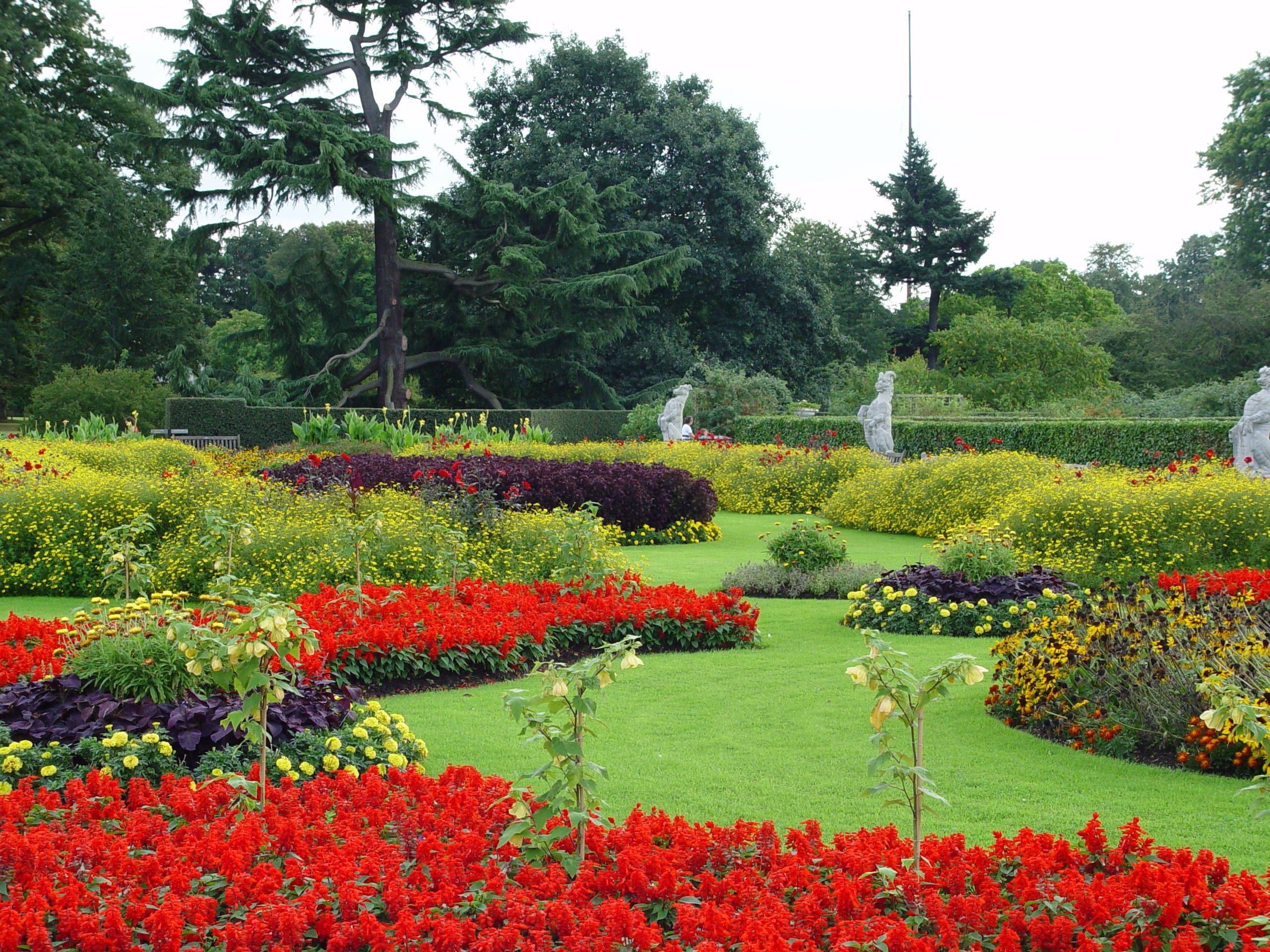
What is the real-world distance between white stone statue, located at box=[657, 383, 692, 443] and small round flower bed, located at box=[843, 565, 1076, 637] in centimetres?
1435

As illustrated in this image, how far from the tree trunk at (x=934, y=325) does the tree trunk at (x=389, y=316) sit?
A: 21.1m

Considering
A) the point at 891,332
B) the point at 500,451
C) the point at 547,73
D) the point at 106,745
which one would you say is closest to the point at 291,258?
the point at 547,73

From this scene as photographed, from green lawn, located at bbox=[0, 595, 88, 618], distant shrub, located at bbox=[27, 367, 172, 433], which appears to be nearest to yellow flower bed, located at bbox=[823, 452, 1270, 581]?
green lawn, located at bbox=[0, 595, 88, 618]

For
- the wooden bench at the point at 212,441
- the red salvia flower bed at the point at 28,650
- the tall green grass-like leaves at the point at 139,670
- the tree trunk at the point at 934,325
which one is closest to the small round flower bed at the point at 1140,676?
the tall green grass-like leaves at the point at 139,670

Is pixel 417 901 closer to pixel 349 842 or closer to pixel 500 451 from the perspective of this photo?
pixel 349 842

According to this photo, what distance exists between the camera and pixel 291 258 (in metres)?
46.9

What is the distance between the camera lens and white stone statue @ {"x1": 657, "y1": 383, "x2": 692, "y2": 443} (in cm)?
2269

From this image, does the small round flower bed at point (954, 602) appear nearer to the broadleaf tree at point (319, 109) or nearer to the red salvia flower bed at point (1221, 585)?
the red salvia flower bed at point (1221, 585)

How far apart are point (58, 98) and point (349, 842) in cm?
3726

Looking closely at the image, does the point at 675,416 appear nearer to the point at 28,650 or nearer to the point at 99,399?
the point at 99,399

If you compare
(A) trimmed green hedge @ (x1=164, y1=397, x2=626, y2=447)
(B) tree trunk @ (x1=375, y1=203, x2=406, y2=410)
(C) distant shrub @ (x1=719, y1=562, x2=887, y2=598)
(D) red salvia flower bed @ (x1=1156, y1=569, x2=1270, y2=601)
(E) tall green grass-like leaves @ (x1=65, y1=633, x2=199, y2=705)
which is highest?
(B) tree trunk @ (x1=375, y1=203, x2=406, y2=410)

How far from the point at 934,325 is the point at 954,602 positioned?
121ft

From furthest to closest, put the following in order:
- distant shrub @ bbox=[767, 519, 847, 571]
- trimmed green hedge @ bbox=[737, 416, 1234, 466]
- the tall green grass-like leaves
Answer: trimmed green hedge @ bbox=[737, 416, 1234, 466]
distant shrub @ bbox=[767, 519, 847, 571]
the tall green grass-like leaves

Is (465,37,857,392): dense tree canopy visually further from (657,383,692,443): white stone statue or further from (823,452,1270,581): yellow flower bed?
(823,452,1270,581): yellow flower bed
